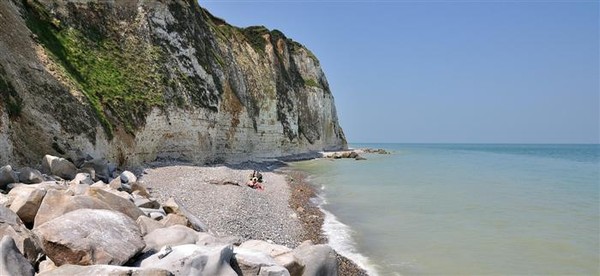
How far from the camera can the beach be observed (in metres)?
11.9

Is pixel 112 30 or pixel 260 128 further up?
pixel 112 30

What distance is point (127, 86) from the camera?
24484 millimetres

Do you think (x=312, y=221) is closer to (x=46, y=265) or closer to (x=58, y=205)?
(x=58, y=205)

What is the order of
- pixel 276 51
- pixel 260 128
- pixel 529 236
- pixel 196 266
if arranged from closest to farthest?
pixel 196 266
pixel 529 236
pixel 260 128
pixel 276 51

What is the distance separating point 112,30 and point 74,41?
11.7 ft

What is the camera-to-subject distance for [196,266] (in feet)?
17.8

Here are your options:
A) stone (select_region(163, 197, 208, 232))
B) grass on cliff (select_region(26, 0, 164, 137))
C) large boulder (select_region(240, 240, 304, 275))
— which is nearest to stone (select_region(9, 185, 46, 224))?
stone (select_region(163, 197, 208, 232))

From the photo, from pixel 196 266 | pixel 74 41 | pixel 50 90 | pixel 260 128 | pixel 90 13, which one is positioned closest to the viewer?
pixel 196 266

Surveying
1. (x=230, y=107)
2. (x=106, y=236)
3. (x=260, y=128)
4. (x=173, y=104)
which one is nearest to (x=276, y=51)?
(x=260, y=128)

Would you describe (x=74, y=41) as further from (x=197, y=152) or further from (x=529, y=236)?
(x=529, y=236)

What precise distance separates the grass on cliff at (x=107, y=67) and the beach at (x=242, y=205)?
11.0ft

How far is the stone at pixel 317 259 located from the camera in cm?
675

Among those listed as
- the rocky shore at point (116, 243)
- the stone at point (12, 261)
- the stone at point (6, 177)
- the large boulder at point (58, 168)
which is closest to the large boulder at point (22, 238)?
the rocky shore at point (116, 243)

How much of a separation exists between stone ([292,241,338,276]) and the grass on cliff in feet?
51.3
